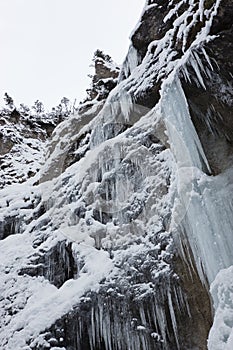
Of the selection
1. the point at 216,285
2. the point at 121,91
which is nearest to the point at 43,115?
the point at 121,91

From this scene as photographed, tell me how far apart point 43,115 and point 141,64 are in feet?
28.7

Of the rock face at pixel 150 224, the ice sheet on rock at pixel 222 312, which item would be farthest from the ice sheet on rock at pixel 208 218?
the ice sheet on rock at pixel 222 312

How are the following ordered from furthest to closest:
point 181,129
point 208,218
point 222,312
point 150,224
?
point 150,224, point 181,129, point 208,218, point 222,312

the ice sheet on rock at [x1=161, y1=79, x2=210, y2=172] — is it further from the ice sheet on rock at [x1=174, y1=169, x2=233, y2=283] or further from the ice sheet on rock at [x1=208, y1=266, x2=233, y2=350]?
the ice sheet on rock at [x1=208, y1=266, x2=233, y2=350]

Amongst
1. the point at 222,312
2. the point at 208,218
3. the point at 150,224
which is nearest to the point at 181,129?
the point at 208,218

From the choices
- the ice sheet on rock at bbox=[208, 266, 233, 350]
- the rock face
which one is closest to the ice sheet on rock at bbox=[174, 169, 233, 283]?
the rock face

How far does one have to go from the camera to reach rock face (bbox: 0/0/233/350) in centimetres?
512

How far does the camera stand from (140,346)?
201 inches

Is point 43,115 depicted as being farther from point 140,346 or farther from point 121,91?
point 140,346

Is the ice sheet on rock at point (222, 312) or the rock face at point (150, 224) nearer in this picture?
the ice sheet on rock at point (222, 312)

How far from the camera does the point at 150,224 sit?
580cm

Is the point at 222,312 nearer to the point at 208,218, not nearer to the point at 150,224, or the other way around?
the point at 208,218

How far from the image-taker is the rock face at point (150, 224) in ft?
16.8

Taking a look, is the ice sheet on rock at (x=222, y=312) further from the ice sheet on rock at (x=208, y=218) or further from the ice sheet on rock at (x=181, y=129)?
the ice sheet on rock at (x=181, y=129)
